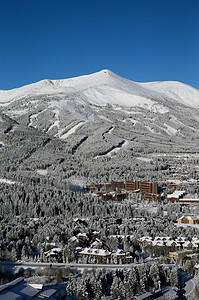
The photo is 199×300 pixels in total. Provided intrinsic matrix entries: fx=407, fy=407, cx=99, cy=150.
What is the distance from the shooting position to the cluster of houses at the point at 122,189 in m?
74.2

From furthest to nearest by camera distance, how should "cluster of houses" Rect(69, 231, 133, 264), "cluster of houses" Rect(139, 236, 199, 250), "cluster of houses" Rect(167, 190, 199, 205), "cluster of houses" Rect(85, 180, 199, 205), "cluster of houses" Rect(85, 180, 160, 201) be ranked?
"cluster of houses" Rect(85, 180, 160, 201) < "cluster of houses" Rect(85, 180, 199, 205) < "cluster of houses" Rect(167, 190, 199, 205) < "cluster of houses" Rect(139, 236, 199, 250) < "cluster of houses" Rect(69, 231, 133, 264)

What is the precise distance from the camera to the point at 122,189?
82.0 meters

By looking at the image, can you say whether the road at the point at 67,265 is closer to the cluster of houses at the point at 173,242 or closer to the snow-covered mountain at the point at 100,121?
the cluster of houses at the point at 173,242

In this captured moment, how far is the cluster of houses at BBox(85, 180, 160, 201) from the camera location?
74238 millimetres

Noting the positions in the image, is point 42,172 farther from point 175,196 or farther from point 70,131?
point 70,131

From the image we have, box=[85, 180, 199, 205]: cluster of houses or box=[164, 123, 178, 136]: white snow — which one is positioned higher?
box=[164, 123, 178, 136]: white snow

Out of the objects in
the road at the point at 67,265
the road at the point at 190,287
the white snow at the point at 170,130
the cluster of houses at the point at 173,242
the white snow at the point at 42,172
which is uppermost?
the white snow at the point at 170,130

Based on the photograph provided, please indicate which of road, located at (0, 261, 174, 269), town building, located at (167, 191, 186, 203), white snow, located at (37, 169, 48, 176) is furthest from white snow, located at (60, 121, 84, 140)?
road, located at (0, 261, 174, 269)

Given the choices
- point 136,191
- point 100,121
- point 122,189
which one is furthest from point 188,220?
point 100,121

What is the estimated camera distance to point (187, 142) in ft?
484

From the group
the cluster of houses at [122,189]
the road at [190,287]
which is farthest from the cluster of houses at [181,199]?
the road at [190,287]

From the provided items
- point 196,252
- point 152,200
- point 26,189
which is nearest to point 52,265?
point 196,252

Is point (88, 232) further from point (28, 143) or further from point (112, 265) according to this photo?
point (28, 143)

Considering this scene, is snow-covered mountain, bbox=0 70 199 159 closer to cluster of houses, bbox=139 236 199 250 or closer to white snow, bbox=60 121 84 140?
white snow, bbox=60 121 84 140
